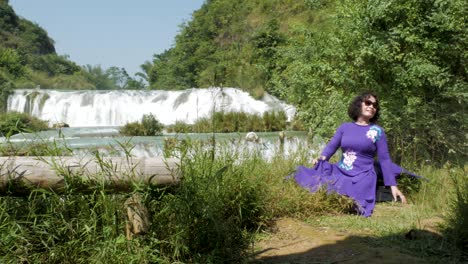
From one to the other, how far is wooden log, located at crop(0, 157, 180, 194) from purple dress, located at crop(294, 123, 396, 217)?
8.18 ft

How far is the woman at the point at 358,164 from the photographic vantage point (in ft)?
17.9

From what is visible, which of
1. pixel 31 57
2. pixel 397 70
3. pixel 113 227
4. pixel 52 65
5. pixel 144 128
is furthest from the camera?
pixel 52 65

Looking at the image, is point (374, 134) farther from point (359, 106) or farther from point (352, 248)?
point (352, 248)

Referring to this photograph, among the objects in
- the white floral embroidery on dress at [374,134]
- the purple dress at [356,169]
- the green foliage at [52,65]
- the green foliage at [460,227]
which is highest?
the green foliage at [52,65]

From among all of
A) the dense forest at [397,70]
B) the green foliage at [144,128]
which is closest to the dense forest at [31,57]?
the green foliage at [144,128]

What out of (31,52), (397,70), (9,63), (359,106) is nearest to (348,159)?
(359,106)

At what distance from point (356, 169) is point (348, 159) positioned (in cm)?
15

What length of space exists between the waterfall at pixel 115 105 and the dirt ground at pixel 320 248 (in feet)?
67.2

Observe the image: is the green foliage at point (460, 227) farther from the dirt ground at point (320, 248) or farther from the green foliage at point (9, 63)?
the green foliage at point (9, 63)

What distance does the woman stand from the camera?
5465 mm

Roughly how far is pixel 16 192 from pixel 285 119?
1894 cm

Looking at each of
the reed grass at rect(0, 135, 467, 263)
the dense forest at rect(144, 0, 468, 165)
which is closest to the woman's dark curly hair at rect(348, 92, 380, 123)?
the dense forest at rect(144, 0, 468, 165)

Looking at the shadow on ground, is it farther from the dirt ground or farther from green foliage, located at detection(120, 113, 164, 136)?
green foliage, located at detection(120, 113, 164, 136)

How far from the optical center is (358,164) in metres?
5.64
